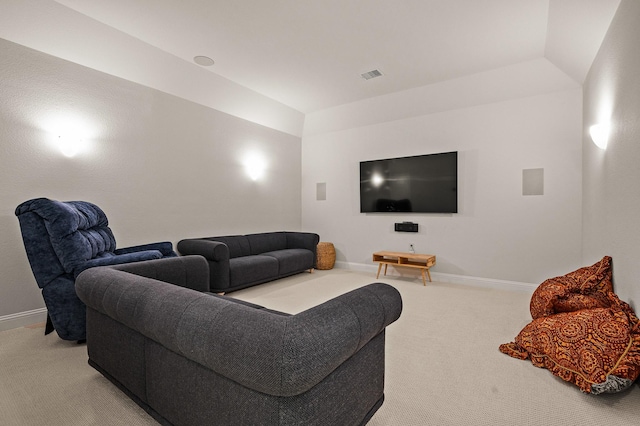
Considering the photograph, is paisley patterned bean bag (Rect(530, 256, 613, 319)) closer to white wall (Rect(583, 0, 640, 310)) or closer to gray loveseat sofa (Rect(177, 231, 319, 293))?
white wall (Rect(583, 0, 640, 310))

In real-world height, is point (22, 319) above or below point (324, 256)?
below

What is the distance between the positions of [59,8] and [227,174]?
111 inches

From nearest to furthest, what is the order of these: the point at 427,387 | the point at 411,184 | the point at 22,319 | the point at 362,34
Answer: the point at 427,387
the point at 22,319
the point at 362,34
the point at 411,184

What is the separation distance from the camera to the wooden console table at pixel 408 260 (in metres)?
5.02

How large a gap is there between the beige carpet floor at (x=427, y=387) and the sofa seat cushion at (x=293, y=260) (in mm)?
2379

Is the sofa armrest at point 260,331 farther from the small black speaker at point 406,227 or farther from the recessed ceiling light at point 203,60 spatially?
the small black speaker at point 406,227

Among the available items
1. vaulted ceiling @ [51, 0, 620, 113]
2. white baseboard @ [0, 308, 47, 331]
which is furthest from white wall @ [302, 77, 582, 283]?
white baseboard @ [0, 308, 47, 331]

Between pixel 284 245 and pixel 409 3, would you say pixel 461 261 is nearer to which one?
pixel 284 245

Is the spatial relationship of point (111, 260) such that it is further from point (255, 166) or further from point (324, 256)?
point (324, 256)

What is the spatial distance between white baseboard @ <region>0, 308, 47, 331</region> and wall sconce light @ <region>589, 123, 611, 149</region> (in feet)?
19.3

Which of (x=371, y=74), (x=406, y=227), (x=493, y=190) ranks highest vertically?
(x=371, y=74)

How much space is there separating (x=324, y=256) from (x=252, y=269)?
1.98 meters

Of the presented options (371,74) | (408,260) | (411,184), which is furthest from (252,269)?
(371,74)

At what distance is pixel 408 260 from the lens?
212 inches
